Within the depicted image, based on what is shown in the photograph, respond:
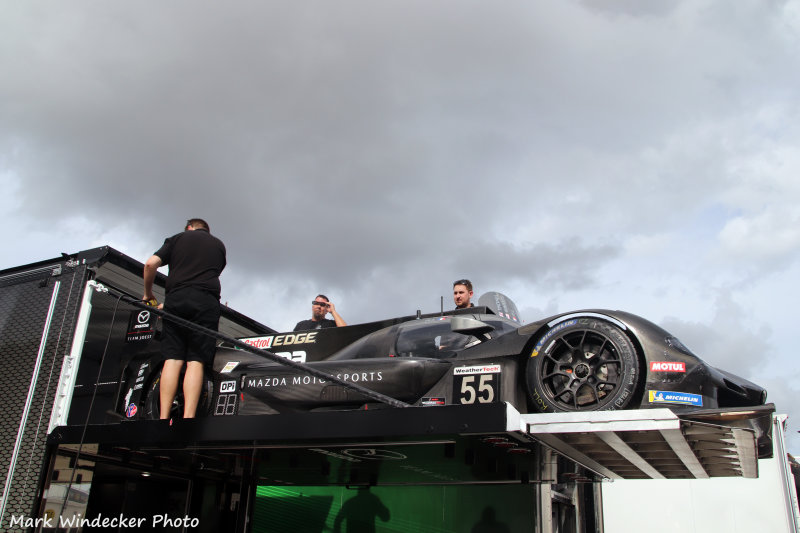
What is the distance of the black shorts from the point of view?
4.18m

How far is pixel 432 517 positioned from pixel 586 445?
4552 mm

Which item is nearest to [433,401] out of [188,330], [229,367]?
[229,367]

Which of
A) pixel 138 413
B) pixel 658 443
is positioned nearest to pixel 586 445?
pixel 658 443

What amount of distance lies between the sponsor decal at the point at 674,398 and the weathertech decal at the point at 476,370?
83 centimetres

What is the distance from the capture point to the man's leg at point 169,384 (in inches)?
160

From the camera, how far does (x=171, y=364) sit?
4129mm

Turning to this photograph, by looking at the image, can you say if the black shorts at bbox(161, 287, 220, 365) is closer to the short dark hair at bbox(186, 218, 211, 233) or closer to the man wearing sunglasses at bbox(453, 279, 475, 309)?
the short dark hair at bbox(186, 218, 211, 233)

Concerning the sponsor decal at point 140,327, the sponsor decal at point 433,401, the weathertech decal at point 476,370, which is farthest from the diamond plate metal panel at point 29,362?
the weathertech decal at point 476,370

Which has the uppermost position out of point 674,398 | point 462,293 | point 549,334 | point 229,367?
point 462,293

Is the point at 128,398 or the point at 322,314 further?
the point at 322,314

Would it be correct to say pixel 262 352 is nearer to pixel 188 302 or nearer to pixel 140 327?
pixel 188 302

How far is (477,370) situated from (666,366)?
101 cm

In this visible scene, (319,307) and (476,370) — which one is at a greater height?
(319,307)

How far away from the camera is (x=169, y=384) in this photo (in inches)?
161
